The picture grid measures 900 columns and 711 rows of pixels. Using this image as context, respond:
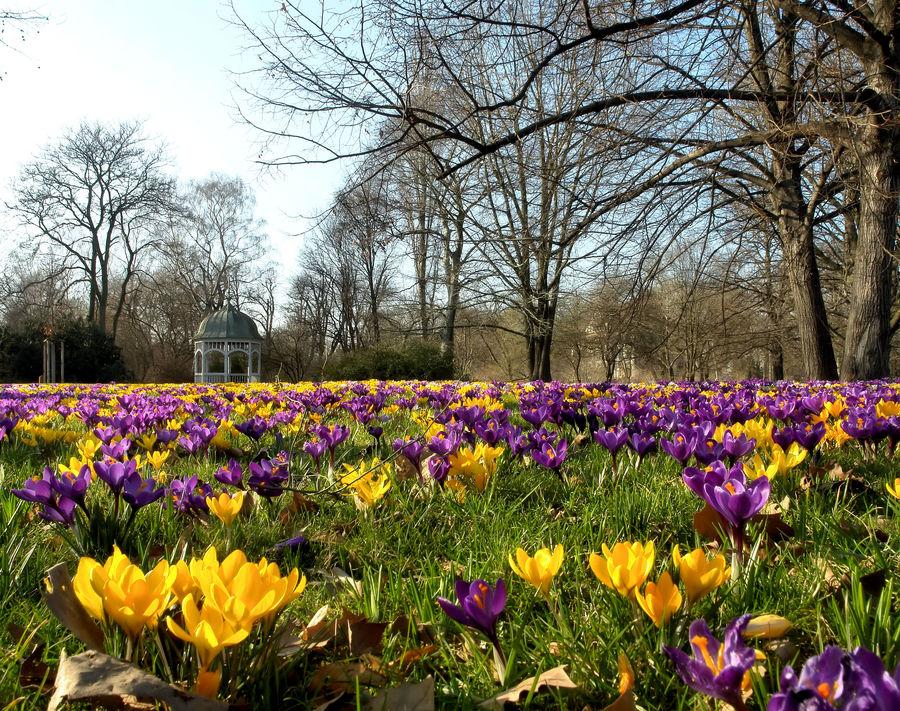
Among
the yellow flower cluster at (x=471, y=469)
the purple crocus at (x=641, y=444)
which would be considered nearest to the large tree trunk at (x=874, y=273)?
the purple crocus at (x=641, y=444)

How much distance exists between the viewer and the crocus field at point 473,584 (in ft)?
2.55

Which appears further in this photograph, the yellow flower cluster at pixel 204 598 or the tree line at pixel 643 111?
the tree line at pixel 643 111

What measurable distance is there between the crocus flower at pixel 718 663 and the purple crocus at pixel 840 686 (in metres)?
0.06

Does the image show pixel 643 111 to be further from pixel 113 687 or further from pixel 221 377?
pixel 221 377

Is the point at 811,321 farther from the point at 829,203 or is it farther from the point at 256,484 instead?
the point at 256,484

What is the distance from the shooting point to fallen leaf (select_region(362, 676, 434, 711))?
80cm

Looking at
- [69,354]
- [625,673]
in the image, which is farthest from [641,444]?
[69,354]

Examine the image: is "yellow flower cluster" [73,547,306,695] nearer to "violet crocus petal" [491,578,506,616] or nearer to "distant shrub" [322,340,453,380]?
"violet crocus petal" [491,578,506,616]

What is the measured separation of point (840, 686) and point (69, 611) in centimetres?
97

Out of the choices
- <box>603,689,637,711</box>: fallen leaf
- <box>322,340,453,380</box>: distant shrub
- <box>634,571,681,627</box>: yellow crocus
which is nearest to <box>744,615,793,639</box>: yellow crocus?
<box>634,571,681,627</box>: yellow crocus

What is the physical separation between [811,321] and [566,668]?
34.8 feet

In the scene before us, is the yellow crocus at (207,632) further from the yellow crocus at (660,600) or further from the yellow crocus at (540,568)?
the yellow crocus at (660,600)

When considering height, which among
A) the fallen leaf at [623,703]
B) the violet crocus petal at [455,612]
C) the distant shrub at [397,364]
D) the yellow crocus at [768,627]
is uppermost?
the distant shrub at [397,364]

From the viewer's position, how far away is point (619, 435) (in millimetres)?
2088
